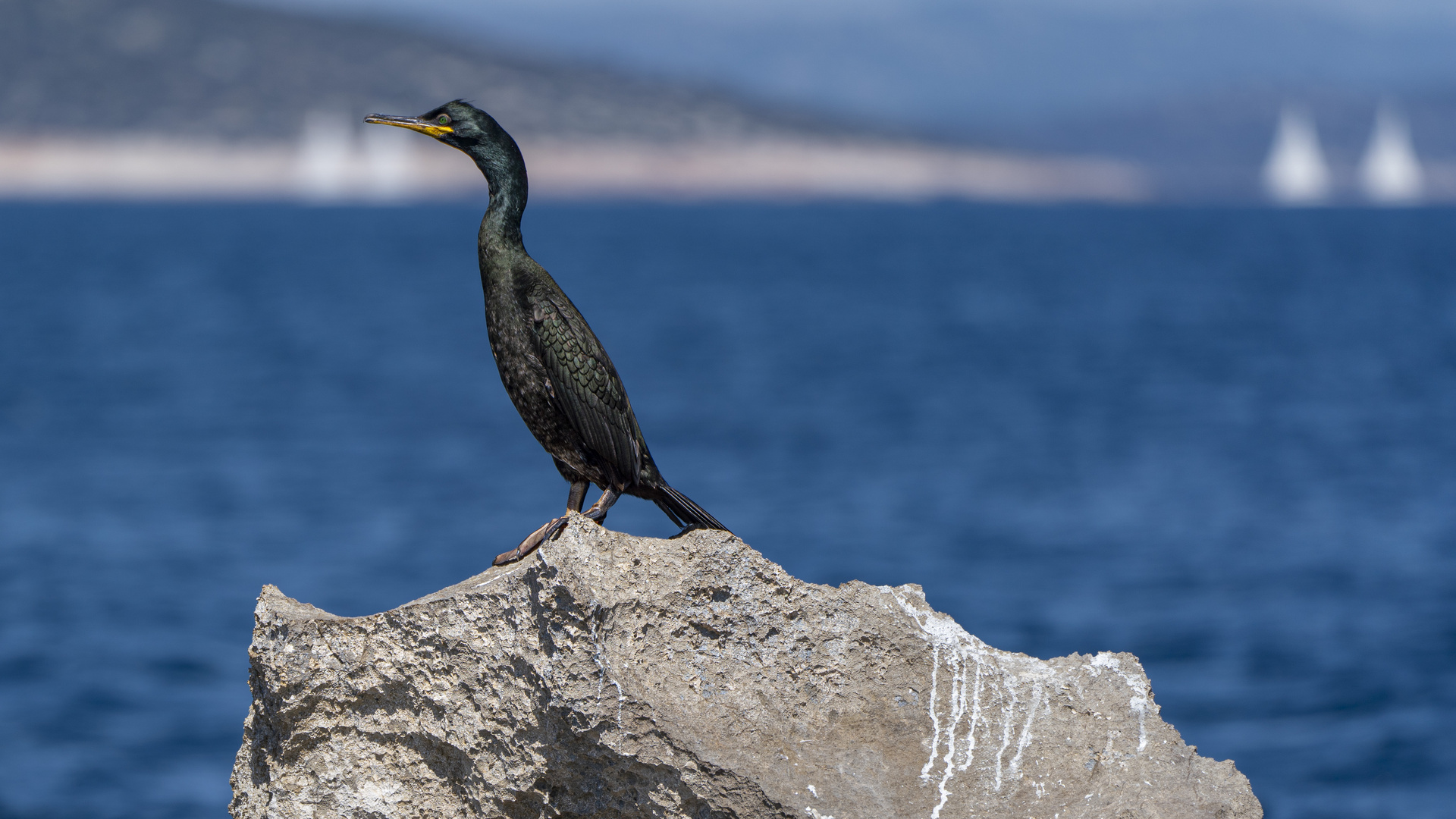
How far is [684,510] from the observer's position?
207 inches

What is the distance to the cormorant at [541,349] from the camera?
5254mm

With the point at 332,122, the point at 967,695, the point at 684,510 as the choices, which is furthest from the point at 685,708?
the point at 332,122

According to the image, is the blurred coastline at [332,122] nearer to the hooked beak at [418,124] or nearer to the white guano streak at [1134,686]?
the hooked beak at [418,124]

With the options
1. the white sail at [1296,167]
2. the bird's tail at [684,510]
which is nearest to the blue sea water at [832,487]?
the bird's tail at [684,510]

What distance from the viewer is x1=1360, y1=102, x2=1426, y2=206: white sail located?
18325 cm

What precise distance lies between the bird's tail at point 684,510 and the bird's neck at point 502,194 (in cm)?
99

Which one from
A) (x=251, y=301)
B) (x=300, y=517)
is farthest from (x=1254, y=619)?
(x=251, y=301)

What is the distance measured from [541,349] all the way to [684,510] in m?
0.72

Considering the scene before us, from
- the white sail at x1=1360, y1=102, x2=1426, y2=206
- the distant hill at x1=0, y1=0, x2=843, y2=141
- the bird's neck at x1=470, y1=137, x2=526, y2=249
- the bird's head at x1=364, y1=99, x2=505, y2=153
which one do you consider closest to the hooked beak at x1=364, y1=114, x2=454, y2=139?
the bird's head at x1=364, y1=99, x2=505, y2=153

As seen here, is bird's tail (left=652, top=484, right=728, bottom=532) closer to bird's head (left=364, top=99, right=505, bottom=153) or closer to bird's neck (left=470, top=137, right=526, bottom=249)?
bird's neck (left=470, top=137, right=526, bottom=249)

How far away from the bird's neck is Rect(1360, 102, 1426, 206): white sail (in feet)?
639

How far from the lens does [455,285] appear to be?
72.2 metres

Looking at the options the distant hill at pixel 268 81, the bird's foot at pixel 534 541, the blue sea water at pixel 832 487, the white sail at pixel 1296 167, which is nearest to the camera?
the bird's foot at pixel 534 541

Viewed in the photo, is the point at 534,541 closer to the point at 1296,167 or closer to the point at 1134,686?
the point at 1134,686
